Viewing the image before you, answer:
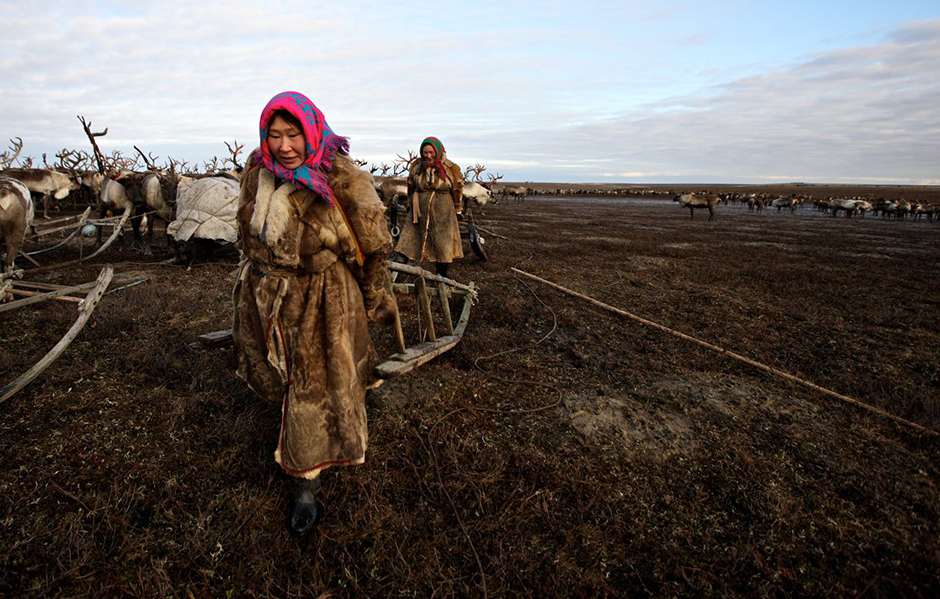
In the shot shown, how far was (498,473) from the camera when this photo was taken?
258 centimetres

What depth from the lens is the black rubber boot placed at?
2.12 m

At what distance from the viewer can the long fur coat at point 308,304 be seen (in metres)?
1.90

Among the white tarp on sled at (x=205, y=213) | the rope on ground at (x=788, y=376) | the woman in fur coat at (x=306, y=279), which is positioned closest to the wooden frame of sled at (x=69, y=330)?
the woman in fur coat at (x=306, y=279)

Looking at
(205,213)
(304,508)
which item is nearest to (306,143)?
(304,508)

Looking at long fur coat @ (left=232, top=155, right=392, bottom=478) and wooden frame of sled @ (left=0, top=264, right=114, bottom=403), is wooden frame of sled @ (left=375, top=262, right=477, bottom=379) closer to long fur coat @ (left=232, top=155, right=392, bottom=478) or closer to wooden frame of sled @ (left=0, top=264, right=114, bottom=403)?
long fur coat @ (left=232, top=155, right=392, bottom=478)

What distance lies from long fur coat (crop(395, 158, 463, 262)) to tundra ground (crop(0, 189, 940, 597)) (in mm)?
1635

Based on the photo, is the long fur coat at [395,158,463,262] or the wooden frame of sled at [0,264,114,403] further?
the long fur coat at [395,158,463,262]

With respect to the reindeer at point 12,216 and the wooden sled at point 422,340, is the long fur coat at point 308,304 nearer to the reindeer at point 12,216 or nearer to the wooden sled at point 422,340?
the wooden sled at point 422,340

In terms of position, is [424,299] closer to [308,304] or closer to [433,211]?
[308,304]

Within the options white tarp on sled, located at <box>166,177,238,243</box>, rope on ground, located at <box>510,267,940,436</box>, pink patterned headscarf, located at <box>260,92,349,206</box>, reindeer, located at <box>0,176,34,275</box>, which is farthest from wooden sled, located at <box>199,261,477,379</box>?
reindeer, located at <box>0,176,34,275</box>

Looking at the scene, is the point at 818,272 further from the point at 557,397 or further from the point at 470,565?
the point at 470,565

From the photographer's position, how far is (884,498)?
246 centimetres

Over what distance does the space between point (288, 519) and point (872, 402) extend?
4.53m

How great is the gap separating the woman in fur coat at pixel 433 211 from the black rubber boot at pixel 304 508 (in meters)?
3.95
